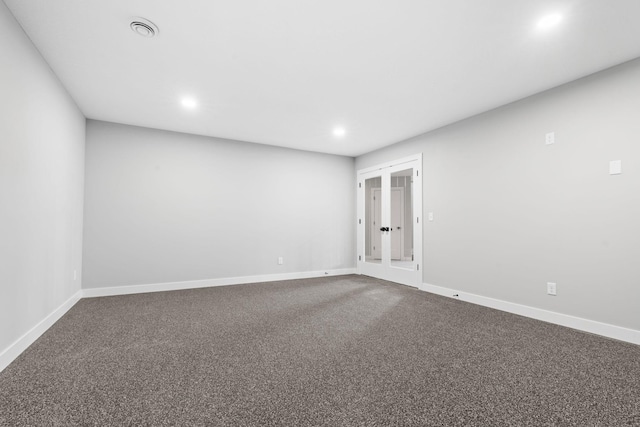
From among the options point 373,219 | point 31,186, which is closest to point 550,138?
point 373,219

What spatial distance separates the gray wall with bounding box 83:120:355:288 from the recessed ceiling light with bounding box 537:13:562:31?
4.25 m

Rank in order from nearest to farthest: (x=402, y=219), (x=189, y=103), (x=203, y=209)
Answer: (x=189, y=103), (x=203, y=209), (x=402, y=219)

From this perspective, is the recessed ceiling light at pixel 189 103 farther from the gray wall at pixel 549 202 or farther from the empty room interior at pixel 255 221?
the gray wall at pixel 549 202

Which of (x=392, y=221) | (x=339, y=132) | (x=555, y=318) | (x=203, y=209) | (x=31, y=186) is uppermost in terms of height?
(x=339, y=132)

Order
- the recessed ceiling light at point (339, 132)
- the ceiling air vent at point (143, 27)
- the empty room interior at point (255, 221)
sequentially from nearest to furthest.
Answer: the empty room interior at point (255, 221) < the ceiling air vent at point (143, 27) < the recessed ceiling light at point (339, 132)

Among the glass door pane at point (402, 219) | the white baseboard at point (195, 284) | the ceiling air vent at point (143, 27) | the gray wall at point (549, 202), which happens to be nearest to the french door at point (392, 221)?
the glass door pane at point (402, 219)

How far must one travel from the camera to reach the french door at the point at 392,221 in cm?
493

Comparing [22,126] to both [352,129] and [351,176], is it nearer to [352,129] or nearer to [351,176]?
[352,129]

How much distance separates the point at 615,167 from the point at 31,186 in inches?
211

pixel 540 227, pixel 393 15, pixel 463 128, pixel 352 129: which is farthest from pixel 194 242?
pixel 540 227

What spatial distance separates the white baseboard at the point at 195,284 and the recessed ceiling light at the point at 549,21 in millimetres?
4896

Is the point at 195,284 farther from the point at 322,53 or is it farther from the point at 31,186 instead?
the point at 322,53

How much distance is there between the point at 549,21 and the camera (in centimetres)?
220

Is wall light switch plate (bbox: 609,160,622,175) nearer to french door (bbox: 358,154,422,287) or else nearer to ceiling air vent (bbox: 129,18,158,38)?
french door (bbox: 358,154,422,287)
